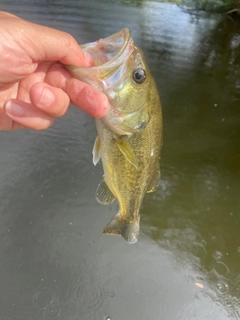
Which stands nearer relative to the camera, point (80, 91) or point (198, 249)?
point (80, 91)

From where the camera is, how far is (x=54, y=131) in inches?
142

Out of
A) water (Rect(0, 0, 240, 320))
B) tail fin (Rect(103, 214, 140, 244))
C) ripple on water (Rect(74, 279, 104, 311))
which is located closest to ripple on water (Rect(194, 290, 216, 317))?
water (Rect(0, 0, 240, 320))

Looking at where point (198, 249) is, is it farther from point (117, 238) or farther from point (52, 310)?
point (52, 310)

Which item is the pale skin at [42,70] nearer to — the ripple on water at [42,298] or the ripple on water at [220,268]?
the ripple on water at [42,298]

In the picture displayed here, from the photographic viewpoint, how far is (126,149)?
1.45 metres

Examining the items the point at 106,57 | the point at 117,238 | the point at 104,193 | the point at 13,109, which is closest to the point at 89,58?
the point at 106,57

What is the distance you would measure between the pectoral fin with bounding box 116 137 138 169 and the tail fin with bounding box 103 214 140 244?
1.34 ft

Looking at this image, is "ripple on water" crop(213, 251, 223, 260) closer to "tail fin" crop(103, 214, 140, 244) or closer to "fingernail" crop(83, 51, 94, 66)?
"tail fin" crop(103, 214, 140, 244)

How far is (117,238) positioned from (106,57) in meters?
1.88

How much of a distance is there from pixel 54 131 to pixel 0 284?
1.61 meters

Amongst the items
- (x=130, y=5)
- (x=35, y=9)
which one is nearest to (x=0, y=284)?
(x=35, y=9)

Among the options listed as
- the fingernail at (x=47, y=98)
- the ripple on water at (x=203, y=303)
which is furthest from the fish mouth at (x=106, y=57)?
the ripple on water at (x=203, y=303)

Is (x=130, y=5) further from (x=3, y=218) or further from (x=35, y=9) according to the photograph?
(x=3, y=218)

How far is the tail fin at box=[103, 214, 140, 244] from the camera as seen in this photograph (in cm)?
175
